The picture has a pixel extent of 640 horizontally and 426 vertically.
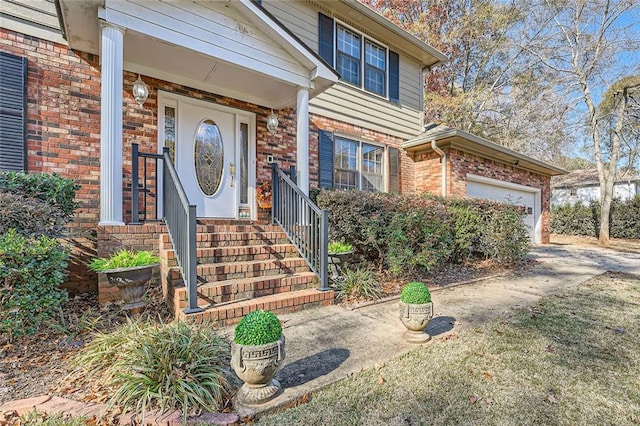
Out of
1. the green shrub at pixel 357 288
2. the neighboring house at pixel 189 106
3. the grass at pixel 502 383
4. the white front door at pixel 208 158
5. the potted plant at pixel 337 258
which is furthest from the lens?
the white front door at pixel 208 158

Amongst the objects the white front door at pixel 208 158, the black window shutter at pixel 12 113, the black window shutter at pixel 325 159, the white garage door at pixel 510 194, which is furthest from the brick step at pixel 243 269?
the white garage door at pixel 510 194

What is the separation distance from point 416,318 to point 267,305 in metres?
1.64

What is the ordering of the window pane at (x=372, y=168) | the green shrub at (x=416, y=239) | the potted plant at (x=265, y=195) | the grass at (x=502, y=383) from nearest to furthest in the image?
the grass at (x=502, y=383)
the green shrub at (x=416, y=239)
the potted plant at (x=265, y=195)
the window pane at (x=372, y=168)

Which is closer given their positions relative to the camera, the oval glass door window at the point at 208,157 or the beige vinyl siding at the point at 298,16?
the oval glass door window at the point at 208,157

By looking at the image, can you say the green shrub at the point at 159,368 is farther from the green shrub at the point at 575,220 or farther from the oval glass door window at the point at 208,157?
the green shrub at the point at 575,220

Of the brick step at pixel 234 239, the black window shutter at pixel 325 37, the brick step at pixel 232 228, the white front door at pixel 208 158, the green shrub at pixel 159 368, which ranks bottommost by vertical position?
the green shrub at pixel 159 368

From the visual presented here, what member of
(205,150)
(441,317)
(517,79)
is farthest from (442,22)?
(441,317)

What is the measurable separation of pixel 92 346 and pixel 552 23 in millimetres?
19079

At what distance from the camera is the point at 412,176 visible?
9586mm

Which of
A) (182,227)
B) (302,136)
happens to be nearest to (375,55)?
(302,136)

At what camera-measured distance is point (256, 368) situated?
6.98 feet

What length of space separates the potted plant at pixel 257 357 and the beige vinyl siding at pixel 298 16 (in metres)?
6.47

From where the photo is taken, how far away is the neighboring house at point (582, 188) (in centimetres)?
2217

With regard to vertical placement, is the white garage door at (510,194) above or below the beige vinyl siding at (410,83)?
below
